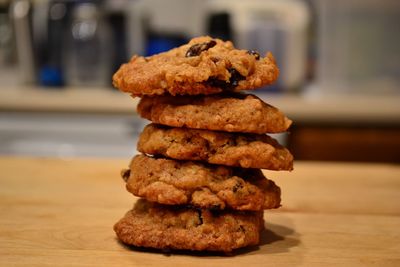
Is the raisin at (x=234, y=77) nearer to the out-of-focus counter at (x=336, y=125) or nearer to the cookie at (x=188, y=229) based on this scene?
the cookie at (x=188, y=229)

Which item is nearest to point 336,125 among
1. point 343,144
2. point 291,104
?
point 343,144

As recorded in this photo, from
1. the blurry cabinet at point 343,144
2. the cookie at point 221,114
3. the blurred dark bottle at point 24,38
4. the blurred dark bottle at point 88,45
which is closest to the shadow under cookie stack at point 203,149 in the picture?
the cookie at point 221,114

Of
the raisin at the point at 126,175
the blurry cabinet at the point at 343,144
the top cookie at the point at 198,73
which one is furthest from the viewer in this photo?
the blurry cabinet at the point at 343,144

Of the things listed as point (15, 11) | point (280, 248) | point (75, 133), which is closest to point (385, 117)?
point (75, 133)

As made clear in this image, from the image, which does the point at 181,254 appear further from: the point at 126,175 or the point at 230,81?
the point at 230,81

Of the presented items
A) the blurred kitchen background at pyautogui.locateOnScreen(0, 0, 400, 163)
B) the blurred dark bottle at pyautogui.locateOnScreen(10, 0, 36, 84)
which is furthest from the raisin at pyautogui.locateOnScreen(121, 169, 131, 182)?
the blurred dark bottle at pyautogui.locateOnScreen(10, 0, 36, 84)

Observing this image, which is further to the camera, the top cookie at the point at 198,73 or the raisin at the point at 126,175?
the raisin at the point at 126,175

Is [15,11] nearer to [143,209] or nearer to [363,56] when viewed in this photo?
[363,56]
